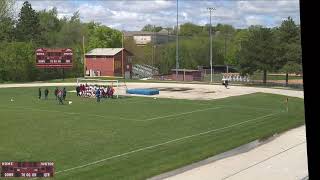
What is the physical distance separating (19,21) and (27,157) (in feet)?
322

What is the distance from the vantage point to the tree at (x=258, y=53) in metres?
66.6

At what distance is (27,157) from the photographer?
17.8 m

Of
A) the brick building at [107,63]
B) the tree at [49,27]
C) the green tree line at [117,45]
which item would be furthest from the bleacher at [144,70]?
the tree at [49,27]

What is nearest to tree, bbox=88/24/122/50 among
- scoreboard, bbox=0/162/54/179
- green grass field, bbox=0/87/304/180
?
green grass field, bbox=0/87/304/180

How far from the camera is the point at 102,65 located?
309 feet

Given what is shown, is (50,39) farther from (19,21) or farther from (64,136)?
(64,136)

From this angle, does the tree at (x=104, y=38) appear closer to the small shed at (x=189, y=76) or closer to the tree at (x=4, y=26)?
the tree at (x=4, y=26)

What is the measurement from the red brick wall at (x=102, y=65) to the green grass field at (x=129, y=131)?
159ft

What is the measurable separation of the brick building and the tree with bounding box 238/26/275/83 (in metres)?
30.0

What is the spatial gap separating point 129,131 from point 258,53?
4492 cm

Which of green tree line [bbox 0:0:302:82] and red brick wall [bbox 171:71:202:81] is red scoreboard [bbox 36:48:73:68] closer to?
green tree line [bbox 0:0:302:82]

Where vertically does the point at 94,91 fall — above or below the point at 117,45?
below

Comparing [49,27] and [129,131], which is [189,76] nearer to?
[49,27]

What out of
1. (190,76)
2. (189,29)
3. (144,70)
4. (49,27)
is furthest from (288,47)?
(189,29)
